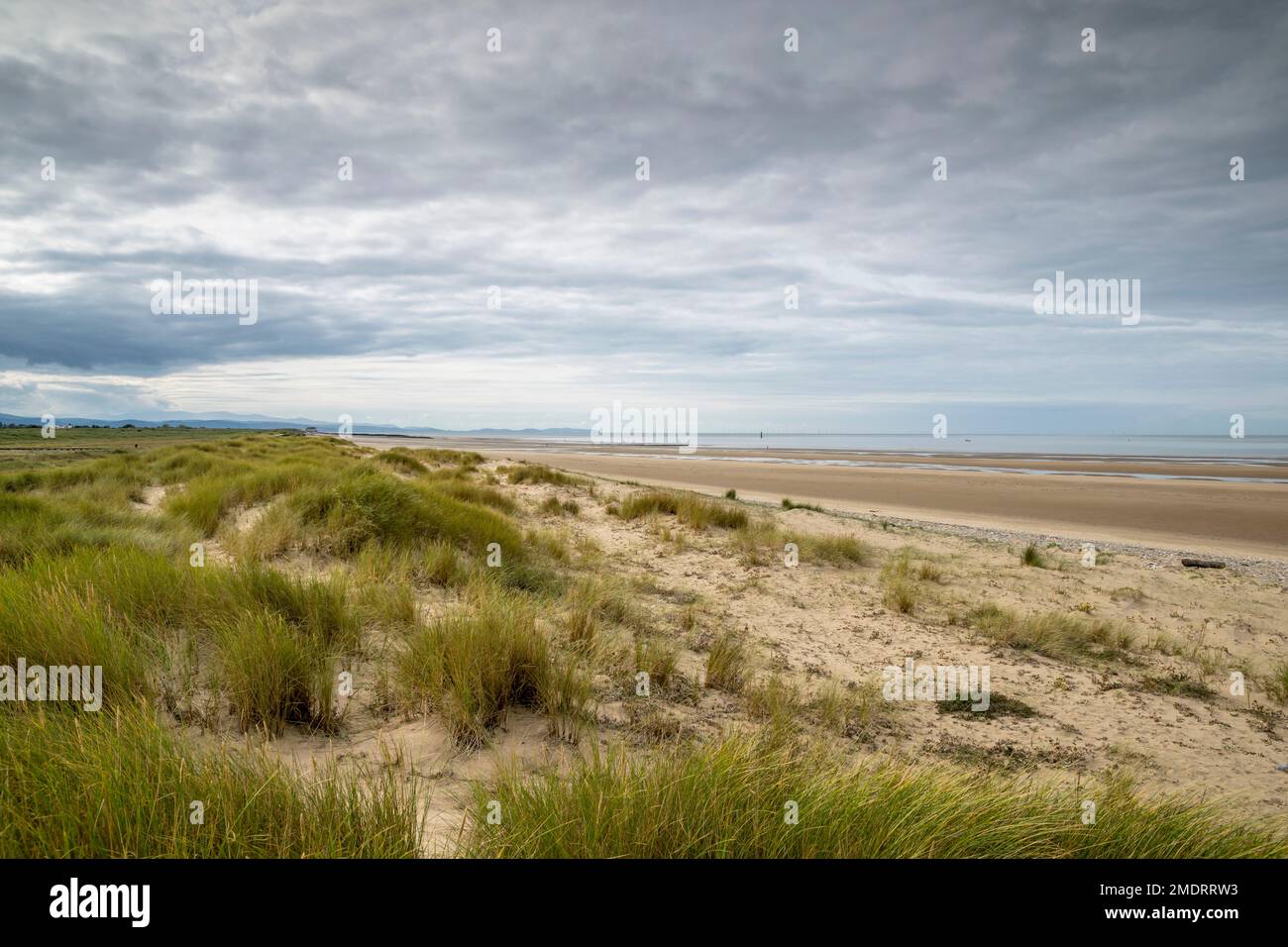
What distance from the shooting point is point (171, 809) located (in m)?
2.23

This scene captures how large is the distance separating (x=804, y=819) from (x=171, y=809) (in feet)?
7.63

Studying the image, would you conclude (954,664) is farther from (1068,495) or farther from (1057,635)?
(1068,495)

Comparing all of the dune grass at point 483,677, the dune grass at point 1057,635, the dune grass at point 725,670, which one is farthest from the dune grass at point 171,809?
the dune grass at point 1057,635

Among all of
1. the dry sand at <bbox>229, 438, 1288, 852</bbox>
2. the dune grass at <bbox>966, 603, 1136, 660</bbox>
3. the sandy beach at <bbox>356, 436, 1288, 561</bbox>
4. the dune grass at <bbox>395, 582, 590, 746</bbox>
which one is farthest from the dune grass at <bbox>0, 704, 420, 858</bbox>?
the sandy beach at <bbox>356, 436, 1288, 561</bbox>

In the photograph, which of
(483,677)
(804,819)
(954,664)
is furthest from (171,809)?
(954,664)

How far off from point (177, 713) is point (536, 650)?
6.46 ft

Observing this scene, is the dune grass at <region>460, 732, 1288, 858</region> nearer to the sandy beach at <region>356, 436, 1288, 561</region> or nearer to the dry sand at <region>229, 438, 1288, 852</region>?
the dry sand at <region>229, 438, 1288, 852</region>

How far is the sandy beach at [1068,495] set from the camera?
54.9ft

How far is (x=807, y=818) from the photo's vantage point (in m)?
2.37

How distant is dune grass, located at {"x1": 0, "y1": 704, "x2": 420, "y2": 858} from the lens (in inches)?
80.6

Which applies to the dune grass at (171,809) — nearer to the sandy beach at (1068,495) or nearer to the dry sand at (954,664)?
the dry sand at (954,664)
